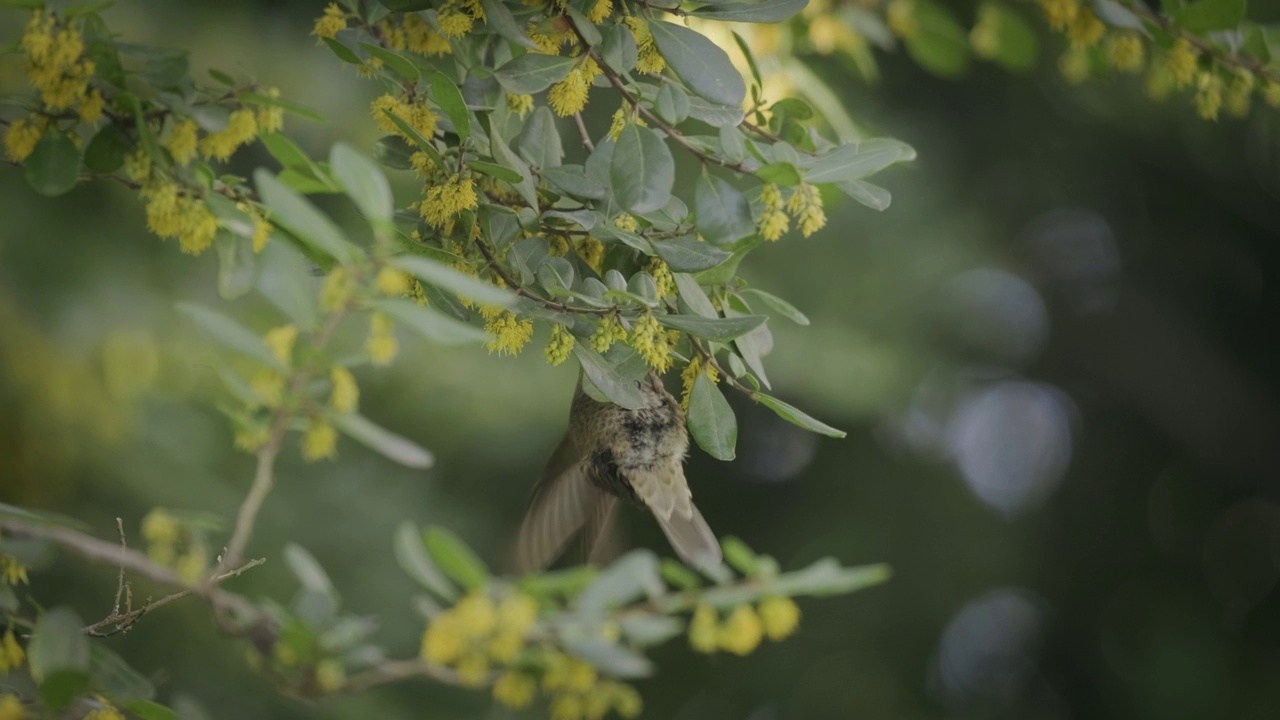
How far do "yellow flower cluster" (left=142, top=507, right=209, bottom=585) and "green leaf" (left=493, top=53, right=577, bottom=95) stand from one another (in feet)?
1.36

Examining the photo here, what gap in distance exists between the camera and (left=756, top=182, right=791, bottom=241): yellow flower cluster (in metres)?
0.83

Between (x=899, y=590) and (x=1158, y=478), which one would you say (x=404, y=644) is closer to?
(x=899, y=590)

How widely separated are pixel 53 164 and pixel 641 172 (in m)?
0.48

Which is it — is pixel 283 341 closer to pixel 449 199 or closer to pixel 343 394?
pixel 343 394

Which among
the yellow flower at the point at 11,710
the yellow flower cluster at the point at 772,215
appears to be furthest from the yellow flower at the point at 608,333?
the yellow flower at the point at 11,710

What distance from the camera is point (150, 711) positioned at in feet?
2.52

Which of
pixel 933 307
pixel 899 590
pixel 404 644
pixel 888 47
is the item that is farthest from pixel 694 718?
pixel 888 47

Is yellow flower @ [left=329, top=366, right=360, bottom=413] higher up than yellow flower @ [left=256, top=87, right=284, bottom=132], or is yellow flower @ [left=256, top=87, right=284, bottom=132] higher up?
yellow flower @ [left=256, top=87, right=284, bottom=132]

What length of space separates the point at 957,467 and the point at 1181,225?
4.12 feet

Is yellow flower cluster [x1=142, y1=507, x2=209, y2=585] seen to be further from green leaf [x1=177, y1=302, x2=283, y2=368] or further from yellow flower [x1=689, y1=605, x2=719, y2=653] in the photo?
yellow flower [x1=689, y1=605, x2=719, y2=653]

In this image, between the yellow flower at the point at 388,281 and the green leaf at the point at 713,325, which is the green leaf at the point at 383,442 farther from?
the green leaf at the point at 713,325

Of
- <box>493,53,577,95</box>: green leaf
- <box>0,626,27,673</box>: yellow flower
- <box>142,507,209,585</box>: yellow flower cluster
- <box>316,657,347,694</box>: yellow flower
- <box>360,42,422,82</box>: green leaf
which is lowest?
<box>0,626,27,673</box>: yellow flower

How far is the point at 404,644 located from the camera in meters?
2.83

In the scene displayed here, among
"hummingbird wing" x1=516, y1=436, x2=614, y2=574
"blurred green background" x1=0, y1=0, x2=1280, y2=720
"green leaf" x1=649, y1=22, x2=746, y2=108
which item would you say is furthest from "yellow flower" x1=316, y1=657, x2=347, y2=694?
"blurred green background" x1=0, y1=0, x2=1280, y2=720
